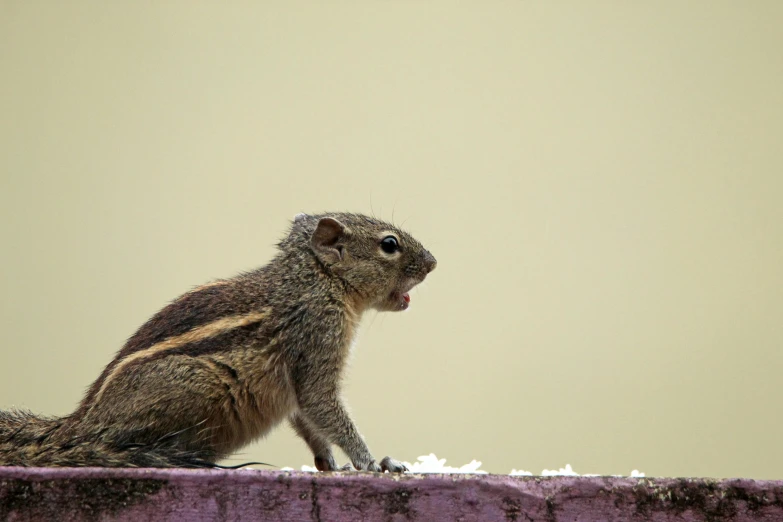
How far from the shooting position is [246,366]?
236 centimetres

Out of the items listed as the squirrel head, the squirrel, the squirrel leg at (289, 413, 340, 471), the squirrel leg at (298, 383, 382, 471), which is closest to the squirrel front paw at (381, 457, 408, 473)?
the squirrel

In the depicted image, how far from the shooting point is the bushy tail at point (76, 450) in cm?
199

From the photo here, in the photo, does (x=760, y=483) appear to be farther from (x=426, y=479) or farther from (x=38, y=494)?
(x=38, y=494)

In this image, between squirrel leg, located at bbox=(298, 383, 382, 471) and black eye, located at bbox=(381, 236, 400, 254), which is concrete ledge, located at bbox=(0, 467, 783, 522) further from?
black eye, located at bbox=(381, 236, 400, 254)

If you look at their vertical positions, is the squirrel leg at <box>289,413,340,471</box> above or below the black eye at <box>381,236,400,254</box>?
below

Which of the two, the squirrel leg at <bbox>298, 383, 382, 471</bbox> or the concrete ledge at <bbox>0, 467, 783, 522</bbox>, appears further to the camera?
the squirrel leg at <bbox>298, 383, 382, 471</bbox>

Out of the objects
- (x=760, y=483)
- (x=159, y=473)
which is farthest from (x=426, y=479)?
(x=760, y=483)

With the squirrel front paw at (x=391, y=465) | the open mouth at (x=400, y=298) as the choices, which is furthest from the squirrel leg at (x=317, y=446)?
the open mouth at (x=400, y=298)

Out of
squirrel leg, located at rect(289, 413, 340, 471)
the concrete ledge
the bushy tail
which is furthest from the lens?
squirrel leg, located at rect(289, 413, 340, 471)

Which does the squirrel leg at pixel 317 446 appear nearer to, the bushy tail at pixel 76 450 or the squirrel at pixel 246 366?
the squirrel at pixel 246 366

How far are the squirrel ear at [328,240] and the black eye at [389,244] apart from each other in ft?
0.50

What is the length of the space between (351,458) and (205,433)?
531mm

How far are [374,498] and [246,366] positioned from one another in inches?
33.2

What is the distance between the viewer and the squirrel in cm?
212
